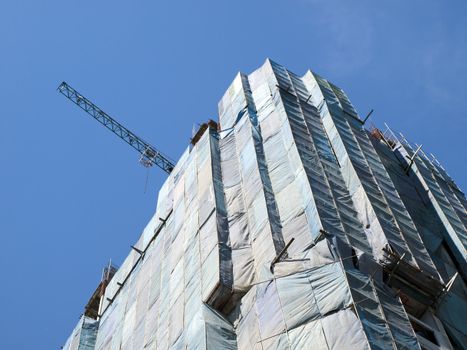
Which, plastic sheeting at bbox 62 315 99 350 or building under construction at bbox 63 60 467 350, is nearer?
building under construction at bbox 63 60 467 350

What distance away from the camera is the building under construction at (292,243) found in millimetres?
18328

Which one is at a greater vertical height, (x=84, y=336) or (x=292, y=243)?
(x=292, y=243)

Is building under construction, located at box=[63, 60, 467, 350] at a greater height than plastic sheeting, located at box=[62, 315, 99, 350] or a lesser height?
greater

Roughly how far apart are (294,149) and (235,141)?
13.6 ft

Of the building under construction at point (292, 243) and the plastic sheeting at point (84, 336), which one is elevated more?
the building under construction at point (292, 243)

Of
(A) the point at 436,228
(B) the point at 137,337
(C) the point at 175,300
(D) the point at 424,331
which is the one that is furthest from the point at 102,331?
(D) the point at 424,331

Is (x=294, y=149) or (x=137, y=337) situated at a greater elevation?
(x=294, y=149)

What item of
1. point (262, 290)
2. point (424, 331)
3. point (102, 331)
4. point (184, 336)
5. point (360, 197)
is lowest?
point (102, 331)

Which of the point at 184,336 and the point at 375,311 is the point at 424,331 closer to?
the point at 375,311

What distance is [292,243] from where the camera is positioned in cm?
2070

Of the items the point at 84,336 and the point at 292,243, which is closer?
the point at 292,243

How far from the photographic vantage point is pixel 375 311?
17.9 metres

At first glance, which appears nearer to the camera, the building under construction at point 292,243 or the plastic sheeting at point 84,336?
the building under construction at point 292,243

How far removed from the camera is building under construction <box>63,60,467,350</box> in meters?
18.3
